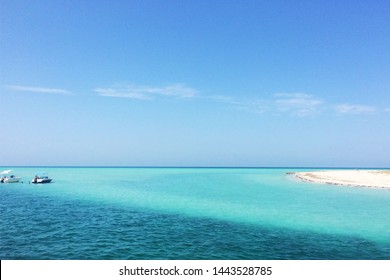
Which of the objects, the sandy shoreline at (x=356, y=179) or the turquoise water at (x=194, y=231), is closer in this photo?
the turquoise water at (x=194, y=231)

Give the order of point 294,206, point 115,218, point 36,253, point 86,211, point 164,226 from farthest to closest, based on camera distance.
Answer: point 294,206 → point 86,211 → point 115,218 → point 164,226 → point 36,253

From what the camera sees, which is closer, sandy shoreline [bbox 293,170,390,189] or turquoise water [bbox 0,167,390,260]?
turquoise water [bbox 0,167,390,260]

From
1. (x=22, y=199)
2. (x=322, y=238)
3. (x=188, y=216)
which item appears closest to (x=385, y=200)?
(x=322, y=238)

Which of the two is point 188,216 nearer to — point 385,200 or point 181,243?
point 181,243

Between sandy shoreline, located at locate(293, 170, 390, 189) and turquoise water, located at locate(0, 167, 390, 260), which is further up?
sandy shoreline, located at locate(293, 170, 390, 189)

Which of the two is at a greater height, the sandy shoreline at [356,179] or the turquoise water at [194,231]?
the sandy shoreline at [356,179]

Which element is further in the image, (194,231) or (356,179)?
(356,179)

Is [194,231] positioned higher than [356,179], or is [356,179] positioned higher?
[356,179]

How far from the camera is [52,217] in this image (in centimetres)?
2400

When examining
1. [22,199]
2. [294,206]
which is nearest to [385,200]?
[294,206]

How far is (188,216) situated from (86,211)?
371 inches
